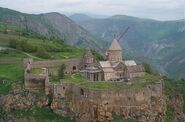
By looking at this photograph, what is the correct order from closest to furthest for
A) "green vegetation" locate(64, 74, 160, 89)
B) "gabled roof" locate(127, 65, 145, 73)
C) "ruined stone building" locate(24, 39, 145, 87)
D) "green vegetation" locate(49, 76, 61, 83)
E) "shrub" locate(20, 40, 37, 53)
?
"green vegetation" locate(64, 74, 160, 89) < "green vegetation" locate(49, 76, 61, 83) < "ruined stone building" locate(24, 39, 145, 87) < "gabled roof" locate(127, 65, 145, 73) < "shrub" locate(20, 40, 37, 53)

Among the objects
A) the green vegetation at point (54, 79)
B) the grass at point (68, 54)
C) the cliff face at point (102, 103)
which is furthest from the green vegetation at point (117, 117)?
the grass at point (68, 54)

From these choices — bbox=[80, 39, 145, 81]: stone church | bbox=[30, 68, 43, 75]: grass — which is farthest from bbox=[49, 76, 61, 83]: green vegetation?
bbox=[80, 39, 145, 81]: stone church

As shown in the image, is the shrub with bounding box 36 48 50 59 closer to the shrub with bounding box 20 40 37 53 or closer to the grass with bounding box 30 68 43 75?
the shrub with bounding box 20 40 37 53

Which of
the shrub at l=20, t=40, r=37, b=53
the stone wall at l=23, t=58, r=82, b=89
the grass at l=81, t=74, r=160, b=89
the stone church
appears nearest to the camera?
the grass at l=81, t=74, r=160, b=89

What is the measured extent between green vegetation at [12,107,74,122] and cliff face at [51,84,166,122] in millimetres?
970

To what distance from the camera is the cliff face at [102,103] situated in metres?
76.8

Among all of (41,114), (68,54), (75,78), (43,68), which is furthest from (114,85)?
(68,54)

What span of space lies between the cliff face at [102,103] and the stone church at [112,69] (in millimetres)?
8815

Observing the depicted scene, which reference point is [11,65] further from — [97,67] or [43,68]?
[97,67]

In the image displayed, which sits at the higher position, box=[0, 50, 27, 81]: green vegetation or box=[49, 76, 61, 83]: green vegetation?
box=[0, 50, 27, 81]: green vegetation

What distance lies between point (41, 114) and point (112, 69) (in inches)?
707

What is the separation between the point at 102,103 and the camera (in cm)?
7669

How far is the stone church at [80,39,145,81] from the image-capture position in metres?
88.4

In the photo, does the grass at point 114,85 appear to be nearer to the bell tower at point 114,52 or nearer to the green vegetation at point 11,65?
the bell tower at point 114,52
